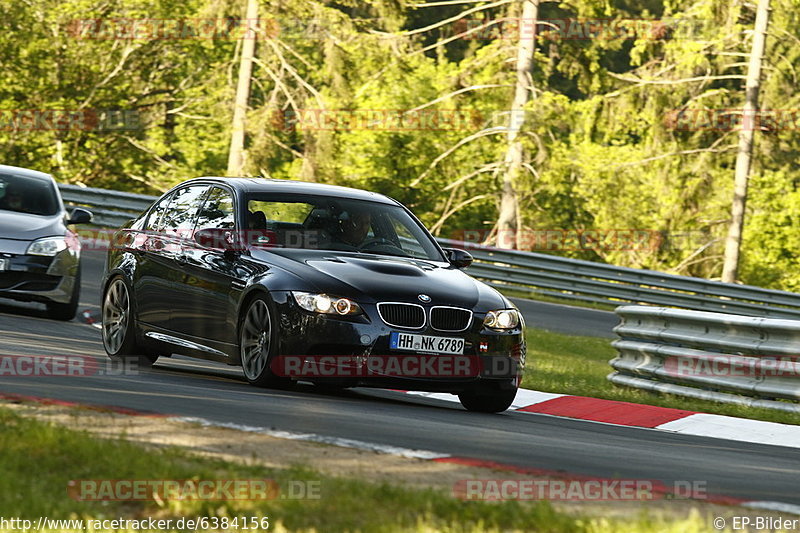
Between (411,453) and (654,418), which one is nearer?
(411,453)

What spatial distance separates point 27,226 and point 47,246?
0.31 meters

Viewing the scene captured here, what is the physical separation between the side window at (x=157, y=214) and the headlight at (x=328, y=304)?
8.54ft

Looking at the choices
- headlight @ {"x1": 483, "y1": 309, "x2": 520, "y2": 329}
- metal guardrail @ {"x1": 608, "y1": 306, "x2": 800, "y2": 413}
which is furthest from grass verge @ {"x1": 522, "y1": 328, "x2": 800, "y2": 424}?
headlight @ {"x1": 483, "y1": 309, "x2": 520, "y2": 329}

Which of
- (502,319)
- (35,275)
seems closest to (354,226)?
(502,319)

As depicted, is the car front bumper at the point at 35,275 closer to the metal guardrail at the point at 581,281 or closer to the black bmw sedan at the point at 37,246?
the black bmw sedan at the point at 37,246

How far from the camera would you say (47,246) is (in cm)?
1416

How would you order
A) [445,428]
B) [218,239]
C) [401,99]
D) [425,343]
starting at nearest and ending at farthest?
[445,428]
[425,343]
[218,239]
[401,99]

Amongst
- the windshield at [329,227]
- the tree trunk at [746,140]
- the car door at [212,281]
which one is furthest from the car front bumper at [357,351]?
the tree trunk at [746,140]

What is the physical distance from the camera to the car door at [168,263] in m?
10.4

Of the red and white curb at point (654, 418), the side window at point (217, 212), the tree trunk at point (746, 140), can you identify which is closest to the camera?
the red and white curb at point (654, 418)

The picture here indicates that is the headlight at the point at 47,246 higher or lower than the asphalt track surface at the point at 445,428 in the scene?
higher

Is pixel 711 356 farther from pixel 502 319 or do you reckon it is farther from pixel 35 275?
pixel 35 275

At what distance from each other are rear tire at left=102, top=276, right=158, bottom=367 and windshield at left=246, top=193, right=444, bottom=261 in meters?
1.69

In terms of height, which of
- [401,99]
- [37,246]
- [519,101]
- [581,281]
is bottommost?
[581,281]
